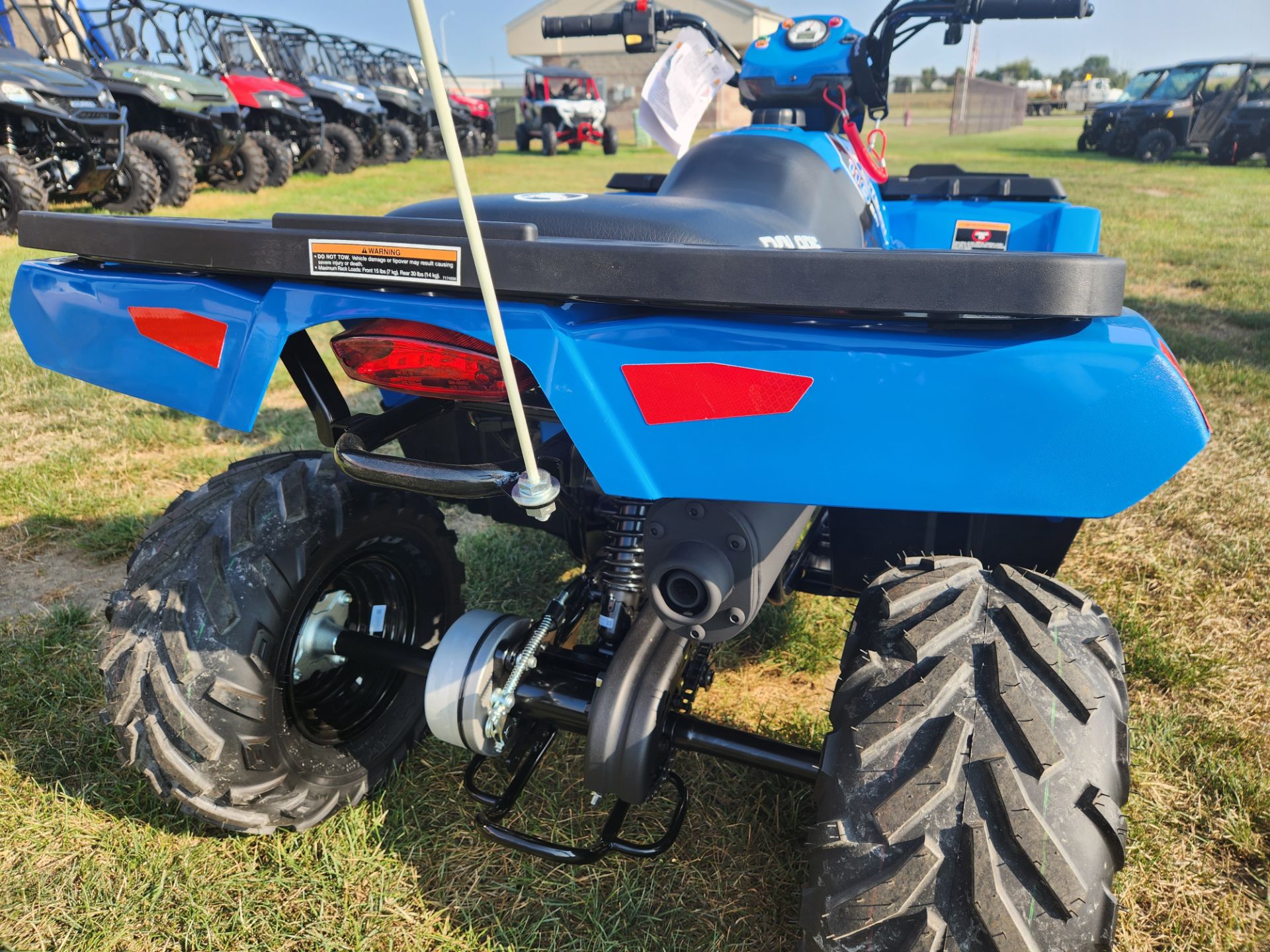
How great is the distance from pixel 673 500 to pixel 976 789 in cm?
62

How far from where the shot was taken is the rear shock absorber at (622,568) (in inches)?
68.4

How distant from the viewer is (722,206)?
173 centimetres

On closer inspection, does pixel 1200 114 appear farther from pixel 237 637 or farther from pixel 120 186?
pixel 237 637

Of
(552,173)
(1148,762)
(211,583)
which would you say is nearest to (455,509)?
(211,583)

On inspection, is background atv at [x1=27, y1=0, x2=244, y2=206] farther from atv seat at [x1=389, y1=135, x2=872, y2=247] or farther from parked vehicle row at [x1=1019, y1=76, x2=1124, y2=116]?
parked vehicle row at [x1=1019, y1=76, x2=1124, y2=116]

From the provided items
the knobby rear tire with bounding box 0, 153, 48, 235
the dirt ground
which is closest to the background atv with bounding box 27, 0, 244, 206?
the knobby rear tire with bounding box 0, 153, 48, 235

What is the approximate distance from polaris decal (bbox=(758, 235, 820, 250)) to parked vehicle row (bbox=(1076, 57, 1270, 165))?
21109mm

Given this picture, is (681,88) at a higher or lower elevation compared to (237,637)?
higher

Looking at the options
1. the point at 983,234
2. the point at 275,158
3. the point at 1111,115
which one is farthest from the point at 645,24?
the point at 1111,115

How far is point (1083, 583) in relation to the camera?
9.95 ft

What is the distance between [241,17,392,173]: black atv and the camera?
16.4 meters

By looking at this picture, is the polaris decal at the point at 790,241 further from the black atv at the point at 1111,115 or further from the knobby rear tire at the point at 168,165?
the black atv at the point at 1111,115

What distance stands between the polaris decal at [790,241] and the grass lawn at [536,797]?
785 mm

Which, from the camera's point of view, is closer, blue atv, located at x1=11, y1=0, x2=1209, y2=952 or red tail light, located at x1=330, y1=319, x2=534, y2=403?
blue atv, located at x1=11, y1=0, x2=1209, y2=952
